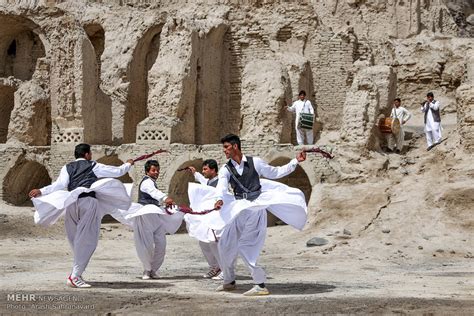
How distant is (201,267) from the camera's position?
13398 millimetres

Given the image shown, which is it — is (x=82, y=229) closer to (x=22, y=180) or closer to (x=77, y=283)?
(x=77, y=283)

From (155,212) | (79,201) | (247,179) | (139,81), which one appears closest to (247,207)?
(247,179)

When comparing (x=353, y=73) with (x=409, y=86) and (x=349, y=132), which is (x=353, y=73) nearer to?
(x=409, y=86)

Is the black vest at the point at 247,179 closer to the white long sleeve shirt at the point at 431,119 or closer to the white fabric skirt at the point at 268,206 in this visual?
the white fabric skirt at the point at 268,206

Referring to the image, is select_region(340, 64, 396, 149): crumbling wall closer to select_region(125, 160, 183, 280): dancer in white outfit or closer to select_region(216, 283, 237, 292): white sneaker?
select_region(125, 160, 183, 280): dancer in white outfit

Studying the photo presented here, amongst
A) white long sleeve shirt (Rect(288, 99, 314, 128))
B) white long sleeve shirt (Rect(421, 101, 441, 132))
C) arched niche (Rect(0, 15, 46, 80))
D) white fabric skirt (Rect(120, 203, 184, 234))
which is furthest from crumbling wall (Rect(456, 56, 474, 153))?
arched niche (Rect(0, 15, 46, 80))

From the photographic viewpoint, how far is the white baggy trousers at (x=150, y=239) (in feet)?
36.2

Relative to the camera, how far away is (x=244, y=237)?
925 centimetres

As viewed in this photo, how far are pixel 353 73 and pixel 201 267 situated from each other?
1279 centimetres

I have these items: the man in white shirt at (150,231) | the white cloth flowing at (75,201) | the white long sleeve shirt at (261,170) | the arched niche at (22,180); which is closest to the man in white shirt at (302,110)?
the arched niche at (22,180)

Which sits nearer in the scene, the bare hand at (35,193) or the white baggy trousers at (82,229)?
the bare hand at (35,193)

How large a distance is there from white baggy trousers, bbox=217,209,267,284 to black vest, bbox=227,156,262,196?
11.2 inches

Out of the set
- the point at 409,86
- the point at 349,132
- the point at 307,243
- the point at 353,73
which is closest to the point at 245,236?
the point at 307,243

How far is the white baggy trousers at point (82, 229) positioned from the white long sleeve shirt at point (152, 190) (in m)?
0.85
